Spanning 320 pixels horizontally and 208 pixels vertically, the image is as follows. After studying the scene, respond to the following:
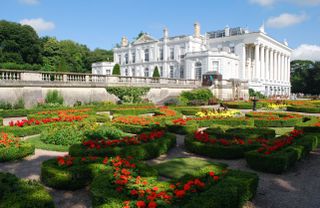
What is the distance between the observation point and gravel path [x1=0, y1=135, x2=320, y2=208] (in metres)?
5.64

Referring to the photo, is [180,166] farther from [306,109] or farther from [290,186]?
[306,109]

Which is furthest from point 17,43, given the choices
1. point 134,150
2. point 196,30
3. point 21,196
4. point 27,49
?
point 21,196

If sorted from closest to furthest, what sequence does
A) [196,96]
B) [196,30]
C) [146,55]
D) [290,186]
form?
[290,186] → [196,96] → [196,30] → [146,55]

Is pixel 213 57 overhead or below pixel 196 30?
below

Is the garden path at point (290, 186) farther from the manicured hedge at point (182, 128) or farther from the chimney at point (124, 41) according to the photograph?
the chimney at point (124, 41)

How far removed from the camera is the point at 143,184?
16.7 ft

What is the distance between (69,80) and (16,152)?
17709 mm

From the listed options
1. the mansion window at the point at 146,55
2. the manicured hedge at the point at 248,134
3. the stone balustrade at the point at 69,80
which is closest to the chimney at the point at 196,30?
the mansion window at the point at 146,55

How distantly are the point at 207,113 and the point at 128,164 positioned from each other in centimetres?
1317

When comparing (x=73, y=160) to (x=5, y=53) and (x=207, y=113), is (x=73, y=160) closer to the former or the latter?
(x=207, y=113)

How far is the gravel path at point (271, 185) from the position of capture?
222 inches

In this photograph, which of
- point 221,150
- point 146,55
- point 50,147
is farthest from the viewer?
point 146,55

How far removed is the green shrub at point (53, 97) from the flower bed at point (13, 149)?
14.6 meters

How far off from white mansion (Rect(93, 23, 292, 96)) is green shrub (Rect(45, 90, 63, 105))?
30408mm
